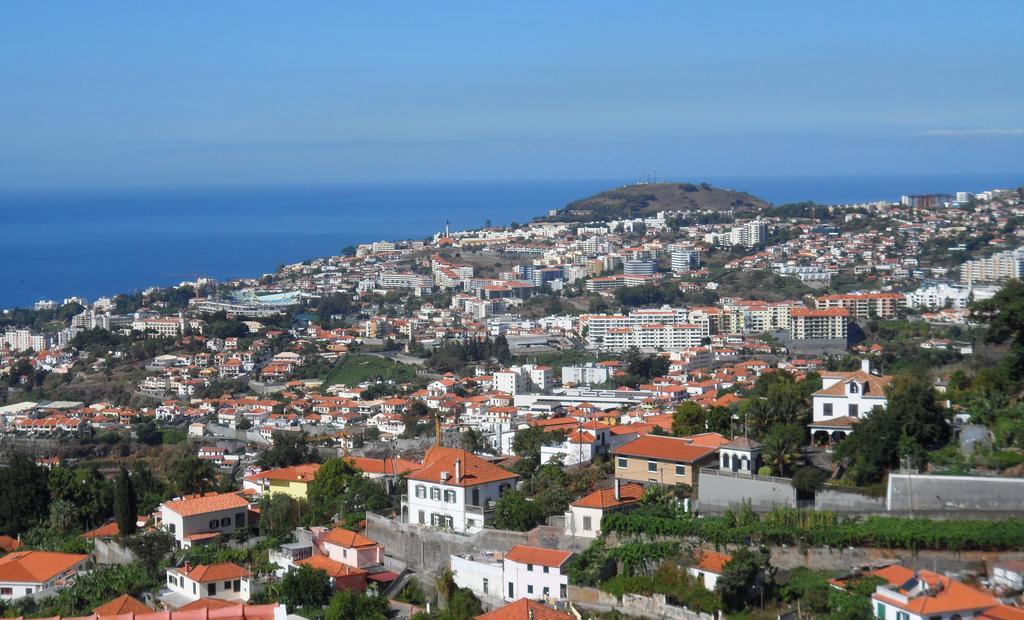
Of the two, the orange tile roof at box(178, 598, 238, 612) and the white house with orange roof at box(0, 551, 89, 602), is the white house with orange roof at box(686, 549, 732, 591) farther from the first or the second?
the white house with orange roof at box(0, 551, 89, 602)

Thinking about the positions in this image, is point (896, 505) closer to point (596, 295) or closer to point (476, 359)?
point (476, 359)

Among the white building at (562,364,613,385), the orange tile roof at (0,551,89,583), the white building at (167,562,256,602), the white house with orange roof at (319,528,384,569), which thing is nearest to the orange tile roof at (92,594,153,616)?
the white building at (167,562,256,602)

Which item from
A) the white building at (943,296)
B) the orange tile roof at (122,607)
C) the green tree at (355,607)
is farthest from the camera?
the white building at (943,296)

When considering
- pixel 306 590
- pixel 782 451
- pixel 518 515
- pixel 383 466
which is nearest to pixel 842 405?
pixel 782 451

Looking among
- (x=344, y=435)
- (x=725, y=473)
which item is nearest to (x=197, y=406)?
(x=344, y=435)

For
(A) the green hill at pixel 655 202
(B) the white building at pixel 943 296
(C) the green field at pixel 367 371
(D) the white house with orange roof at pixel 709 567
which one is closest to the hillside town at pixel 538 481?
A: (D) the white house with orange roof at pixel 709 567

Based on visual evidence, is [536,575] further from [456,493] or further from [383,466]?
[383,466]

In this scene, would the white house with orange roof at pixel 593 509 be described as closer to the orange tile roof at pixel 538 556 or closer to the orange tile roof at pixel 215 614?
the orange tile roof at pixel 538 556
